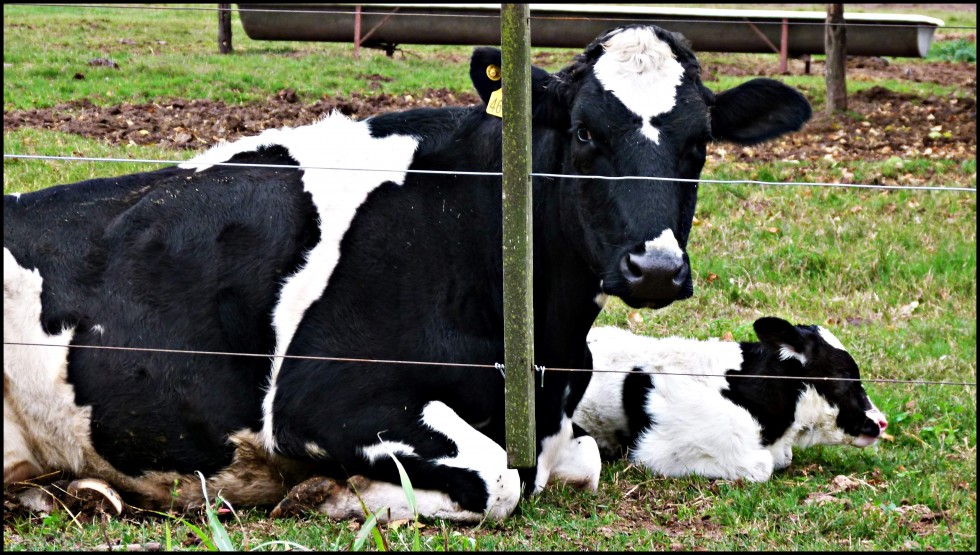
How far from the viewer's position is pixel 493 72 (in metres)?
4.86

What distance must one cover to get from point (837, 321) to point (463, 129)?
152 inches

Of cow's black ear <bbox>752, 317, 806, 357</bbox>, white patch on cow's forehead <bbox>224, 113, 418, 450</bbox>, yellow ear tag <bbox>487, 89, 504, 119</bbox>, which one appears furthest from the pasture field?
yellow ear tag <bbox>487, 89, 504, 119</bbox>

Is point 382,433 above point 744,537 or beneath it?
above

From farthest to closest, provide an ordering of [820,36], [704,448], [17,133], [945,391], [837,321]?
[820,36] → [17,133] → [837,321] → [945,391] → [704,448]

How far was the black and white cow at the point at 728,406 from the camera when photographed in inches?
232

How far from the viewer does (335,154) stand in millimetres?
5277

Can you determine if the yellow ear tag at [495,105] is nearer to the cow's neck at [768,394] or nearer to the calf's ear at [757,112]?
the calf's ear at [757,112]

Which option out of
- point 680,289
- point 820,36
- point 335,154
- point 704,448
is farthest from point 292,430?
point 820,36

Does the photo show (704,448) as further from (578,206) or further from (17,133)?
(17,133)

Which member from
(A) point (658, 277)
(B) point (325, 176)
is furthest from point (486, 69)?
(A) point (658, 277)

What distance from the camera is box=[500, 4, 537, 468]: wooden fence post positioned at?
13.3ft

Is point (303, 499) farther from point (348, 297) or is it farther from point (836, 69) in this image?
point (836, 69)

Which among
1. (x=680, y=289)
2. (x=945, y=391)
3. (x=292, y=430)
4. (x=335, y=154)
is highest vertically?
(x=335, y=154)

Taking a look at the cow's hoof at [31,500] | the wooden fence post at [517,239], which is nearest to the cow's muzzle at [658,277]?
the wooden fence post at [517,239]
